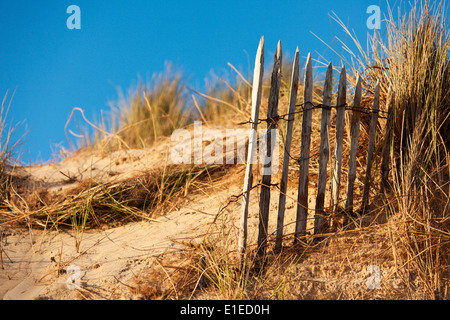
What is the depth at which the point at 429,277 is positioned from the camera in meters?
3.11

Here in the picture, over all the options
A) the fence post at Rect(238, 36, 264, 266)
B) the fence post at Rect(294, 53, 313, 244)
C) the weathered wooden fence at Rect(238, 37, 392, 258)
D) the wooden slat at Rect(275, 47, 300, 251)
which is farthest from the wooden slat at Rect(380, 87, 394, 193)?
the fence post at Rect(238, 36, 264, 266)

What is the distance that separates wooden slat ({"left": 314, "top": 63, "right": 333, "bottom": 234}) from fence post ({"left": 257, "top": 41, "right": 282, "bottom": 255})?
1.39 ft

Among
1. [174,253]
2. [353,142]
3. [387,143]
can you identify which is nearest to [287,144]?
[353,142]

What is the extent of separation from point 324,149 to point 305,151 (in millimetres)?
211

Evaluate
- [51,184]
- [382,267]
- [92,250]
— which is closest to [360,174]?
[382,267]

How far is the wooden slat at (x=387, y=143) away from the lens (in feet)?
12.2

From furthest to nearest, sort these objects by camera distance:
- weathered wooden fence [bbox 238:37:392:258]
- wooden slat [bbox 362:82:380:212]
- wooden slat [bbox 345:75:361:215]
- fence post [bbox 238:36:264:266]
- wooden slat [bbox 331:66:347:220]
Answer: wooden slat [bbox 362:82:380:212] < wooden slat [bbox 345:75:361:215] < wooden slat [bbox 331:66:347:220] < weathered wooden fence [bbox 238:37:392:258] < fence post [bbox 238:36:264:266]

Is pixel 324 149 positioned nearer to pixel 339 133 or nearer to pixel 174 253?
pixel 339 133

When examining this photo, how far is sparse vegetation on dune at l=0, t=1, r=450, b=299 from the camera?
10.1ft

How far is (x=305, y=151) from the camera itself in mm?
3301

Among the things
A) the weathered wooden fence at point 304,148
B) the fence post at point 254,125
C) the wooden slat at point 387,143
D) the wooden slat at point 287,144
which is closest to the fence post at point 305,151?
the weathered wooden fence at point 304,148

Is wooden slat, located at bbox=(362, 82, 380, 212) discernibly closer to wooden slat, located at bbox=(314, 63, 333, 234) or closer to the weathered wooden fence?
the weathered wooden fence

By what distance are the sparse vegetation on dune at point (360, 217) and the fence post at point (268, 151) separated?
171mm

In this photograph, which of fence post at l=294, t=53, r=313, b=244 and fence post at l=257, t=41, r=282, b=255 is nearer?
fence post at l=257, t=41, r=282, b=255
